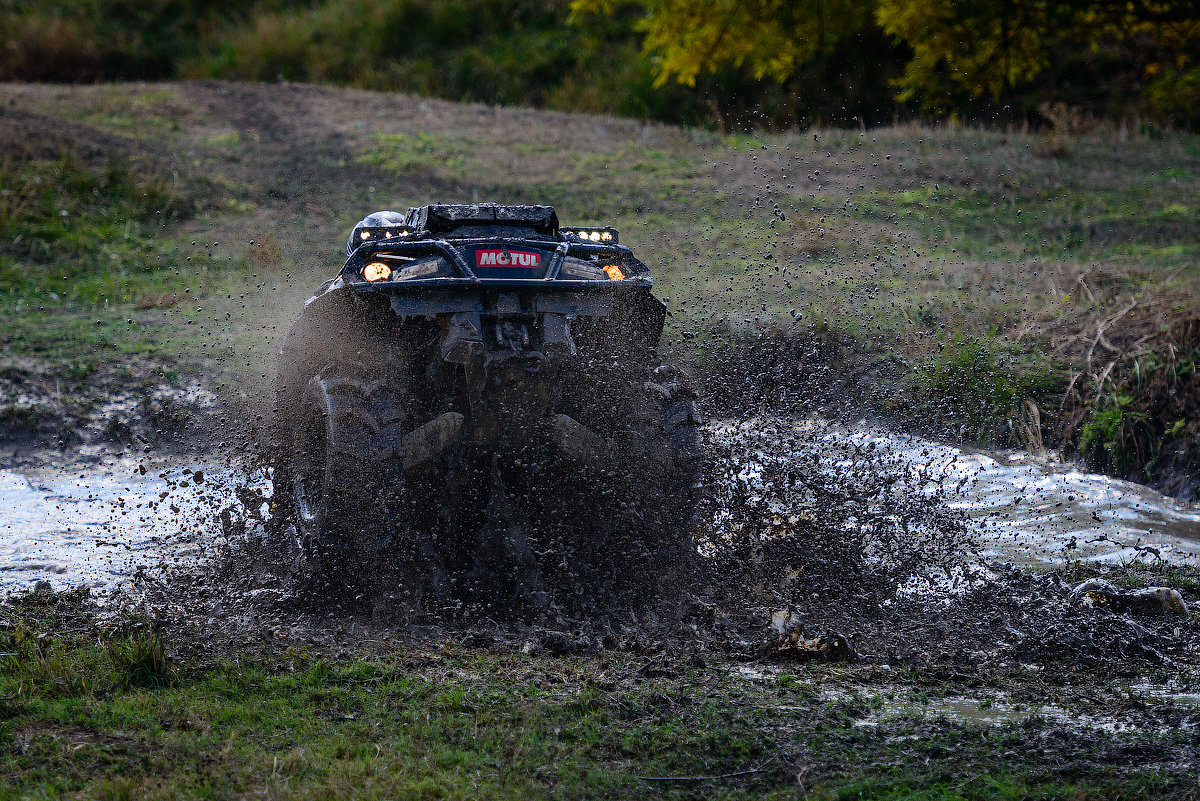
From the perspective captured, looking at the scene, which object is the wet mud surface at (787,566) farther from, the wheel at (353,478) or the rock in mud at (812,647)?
the wheel at (353,478)

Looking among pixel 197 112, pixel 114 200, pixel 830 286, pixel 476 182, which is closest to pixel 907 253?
pixel 830 286

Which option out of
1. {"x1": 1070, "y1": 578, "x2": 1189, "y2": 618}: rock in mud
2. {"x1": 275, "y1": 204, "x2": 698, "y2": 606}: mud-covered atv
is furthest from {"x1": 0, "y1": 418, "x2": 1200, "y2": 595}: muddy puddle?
{"x1": 275, "y1": 204, "x2": 698, "y2": 606}: mud-covered atv

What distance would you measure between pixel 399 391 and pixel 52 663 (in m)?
2.09

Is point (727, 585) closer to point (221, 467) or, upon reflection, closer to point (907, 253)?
point (221, 467)

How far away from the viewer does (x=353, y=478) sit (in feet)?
17.6

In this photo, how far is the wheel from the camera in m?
5.35

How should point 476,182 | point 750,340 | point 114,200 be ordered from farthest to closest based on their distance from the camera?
point 476,182 → point 114,200 → point 750,340

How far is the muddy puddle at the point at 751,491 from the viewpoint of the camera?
21.3 ft

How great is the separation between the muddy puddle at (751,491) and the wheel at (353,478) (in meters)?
1.44

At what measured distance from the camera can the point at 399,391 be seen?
5.70 metres

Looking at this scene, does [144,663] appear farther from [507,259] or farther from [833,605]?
[833,605]

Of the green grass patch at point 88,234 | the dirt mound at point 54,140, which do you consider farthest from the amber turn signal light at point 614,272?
the dirt mound at point 54,140

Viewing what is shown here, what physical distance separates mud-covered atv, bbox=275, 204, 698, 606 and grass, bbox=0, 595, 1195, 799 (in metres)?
0.83

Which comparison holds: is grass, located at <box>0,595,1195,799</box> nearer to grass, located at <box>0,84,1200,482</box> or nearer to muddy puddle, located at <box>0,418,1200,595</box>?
muddy puddle, located at <box>0,418,1200,595</box>
